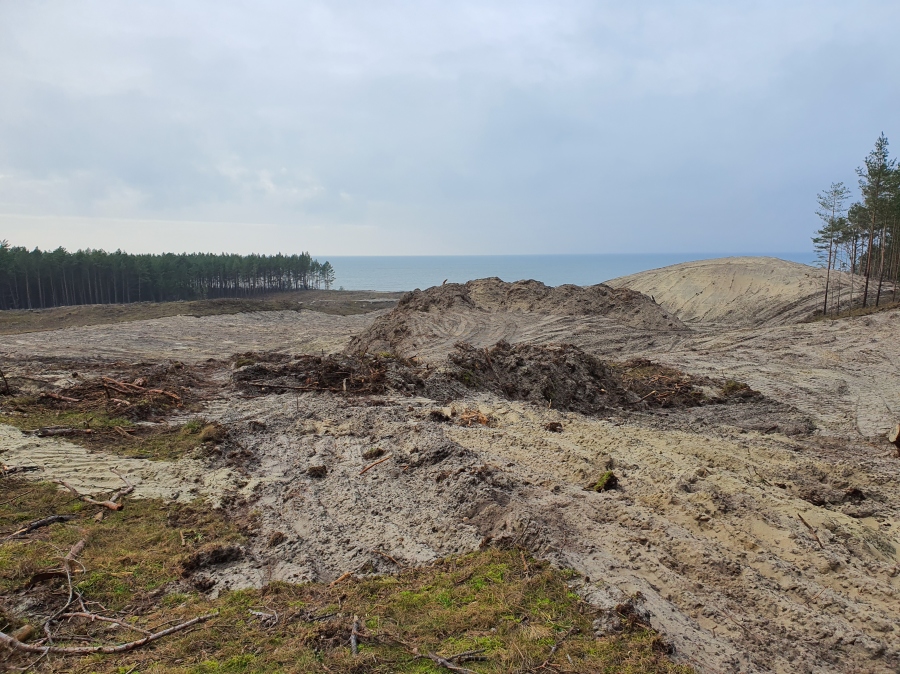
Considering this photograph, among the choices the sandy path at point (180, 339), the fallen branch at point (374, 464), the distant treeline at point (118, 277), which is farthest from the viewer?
the distant treeline at point (118, 277)

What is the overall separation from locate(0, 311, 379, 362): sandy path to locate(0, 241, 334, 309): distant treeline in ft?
98.0

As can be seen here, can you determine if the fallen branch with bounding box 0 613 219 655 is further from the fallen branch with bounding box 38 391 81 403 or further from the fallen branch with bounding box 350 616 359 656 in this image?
the fallen branch with bounding box 38 391 81 403

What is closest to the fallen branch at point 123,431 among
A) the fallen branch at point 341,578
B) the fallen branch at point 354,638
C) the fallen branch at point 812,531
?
the fallen branch at point 341,578

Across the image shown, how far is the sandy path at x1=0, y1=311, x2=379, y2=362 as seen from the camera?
25.7 m

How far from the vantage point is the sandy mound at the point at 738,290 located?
37.8 metres

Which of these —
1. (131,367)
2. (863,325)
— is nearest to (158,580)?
(131,367)

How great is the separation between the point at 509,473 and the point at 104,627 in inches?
201

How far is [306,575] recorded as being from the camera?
Answer: 5.89m

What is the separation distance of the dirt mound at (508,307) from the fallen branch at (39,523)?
787 inches

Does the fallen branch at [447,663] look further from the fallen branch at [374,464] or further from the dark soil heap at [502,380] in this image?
the dark soil heap at [502,380]

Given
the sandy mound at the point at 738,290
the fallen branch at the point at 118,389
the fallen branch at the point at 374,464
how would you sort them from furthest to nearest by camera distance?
the sandy mound at the point at 738,290, the fallen branch at the point at 118,389, the fallen branch at the point at 374,464

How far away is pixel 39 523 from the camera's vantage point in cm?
660

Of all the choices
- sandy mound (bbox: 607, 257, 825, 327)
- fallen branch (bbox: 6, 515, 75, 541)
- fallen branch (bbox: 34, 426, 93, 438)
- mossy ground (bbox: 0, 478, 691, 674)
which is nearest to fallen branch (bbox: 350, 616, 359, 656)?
mossy ground (bbox: 0, 478, 691, 674)

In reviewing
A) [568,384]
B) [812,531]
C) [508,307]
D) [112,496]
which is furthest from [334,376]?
[508,307]
